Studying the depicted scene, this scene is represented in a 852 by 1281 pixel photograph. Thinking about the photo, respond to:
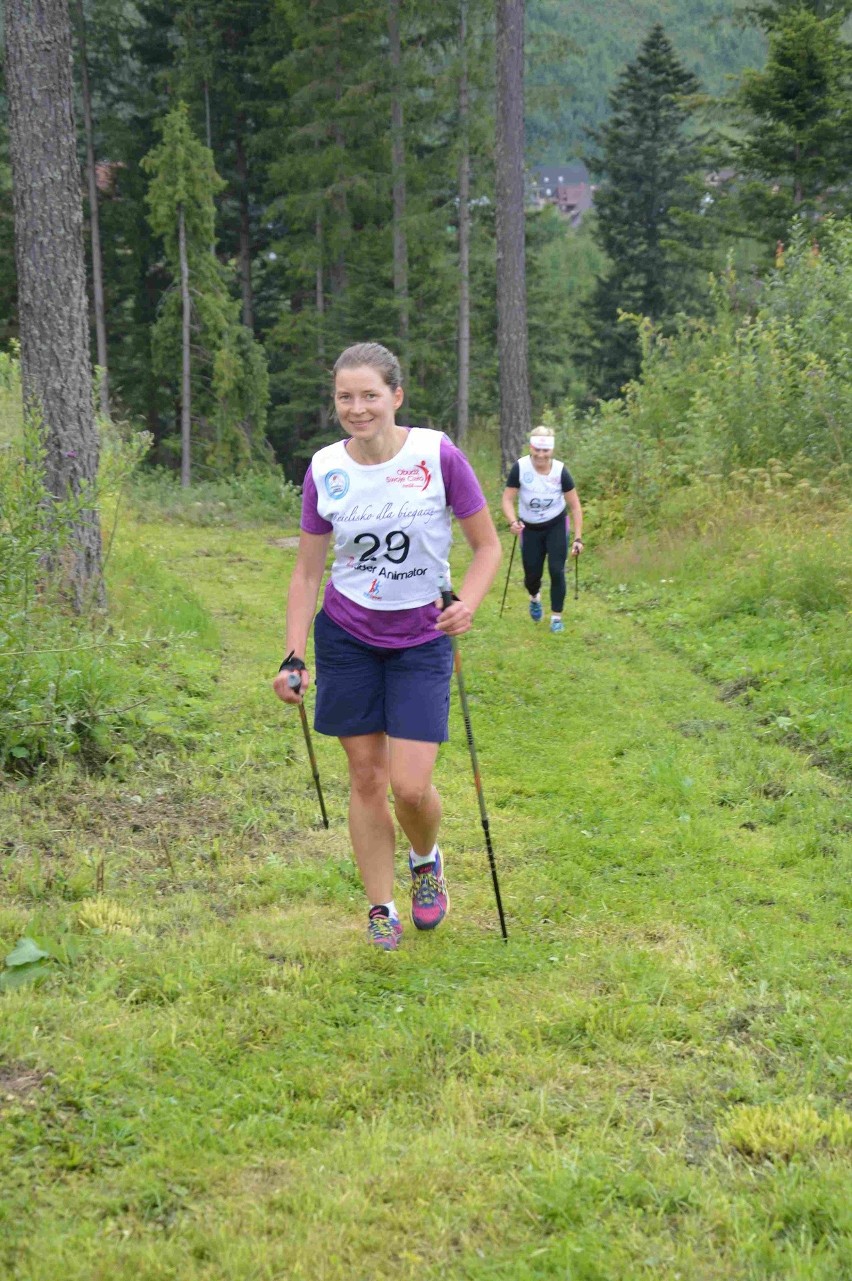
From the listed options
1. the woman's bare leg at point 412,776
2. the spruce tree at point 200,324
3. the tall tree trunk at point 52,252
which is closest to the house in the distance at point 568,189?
the spruce tree at point 200,324

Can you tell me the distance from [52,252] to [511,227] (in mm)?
12324

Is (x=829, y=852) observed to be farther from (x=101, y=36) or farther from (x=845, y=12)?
(x=101, y=36)

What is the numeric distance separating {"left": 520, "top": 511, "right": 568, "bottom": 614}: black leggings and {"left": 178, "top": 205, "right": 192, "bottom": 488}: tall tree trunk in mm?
17717

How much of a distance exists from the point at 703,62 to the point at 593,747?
111554mm

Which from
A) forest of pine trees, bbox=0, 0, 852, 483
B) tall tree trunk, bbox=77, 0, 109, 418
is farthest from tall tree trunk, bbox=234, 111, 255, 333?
tall tree trunk, bbox=77, 0, 109, 418

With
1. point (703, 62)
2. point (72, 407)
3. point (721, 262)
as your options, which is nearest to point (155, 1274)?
point (72, 407)

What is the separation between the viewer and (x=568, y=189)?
103188mm

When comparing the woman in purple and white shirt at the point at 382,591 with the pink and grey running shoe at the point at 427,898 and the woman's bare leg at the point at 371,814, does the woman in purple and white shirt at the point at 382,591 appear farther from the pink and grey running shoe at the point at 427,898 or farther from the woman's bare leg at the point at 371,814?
the pink and grey running shoe at the point at 427,898

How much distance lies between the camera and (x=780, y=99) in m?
21.5

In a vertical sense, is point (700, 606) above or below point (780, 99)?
below

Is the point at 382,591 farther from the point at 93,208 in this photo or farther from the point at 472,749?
the point at 93,208

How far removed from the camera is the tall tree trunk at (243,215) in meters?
33.9

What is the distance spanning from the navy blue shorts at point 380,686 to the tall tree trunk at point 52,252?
445cm

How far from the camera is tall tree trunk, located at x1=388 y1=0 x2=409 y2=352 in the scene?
26797mm
